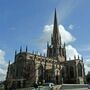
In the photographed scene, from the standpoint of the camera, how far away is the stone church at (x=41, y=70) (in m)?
85.4

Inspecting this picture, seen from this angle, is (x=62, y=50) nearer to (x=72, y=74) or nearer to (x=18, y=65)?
(x=72, y=74)

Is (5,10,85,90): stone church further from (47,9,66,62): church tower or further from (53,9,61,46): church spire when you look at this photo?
(53,9,61,46): church spire

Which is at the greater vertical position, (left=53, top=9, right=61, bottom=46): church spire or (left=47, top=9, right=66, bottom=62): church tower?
(left=53, top=9, right=61, bottom=46): church spire

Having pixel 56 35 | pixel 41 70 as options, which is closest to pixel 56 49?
pixel 56 35

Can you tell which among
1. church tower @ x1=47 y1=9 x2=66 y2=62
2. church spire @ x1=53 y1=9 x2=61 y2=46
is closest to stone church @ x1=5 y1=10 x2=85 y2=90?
church tower @ x1=47 y1=9 x2=66 y2=62

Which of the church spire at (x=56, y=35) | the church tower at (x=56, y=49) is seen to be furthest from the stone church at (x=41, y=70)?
the church spire at (x=56, y=35)

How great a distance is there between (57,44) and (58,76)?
76.6 feet

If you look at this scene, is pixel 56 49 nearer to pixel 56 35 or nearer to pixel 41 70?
pixel 56 35

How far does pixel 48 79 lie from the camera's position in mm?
89438

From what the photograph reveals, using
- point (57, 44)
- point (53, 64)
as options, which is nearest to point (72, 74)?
point (53, 64)

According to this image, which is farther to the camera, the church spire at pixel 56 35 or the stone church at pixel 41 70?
the church spire at pixel 56 35

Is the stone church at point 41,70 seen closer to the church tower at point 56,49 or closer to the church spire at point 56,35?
the church tower at point 56,49

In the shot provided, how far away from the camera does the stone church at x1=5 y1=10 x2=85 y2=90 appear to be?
280ft

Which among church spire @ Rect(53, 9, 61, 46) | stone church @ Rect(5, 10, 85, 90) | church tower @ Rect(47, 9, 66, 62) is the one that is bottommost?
stone church @ Rect(5, 10, 85, 90)
